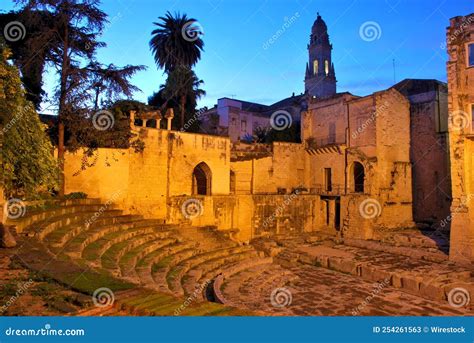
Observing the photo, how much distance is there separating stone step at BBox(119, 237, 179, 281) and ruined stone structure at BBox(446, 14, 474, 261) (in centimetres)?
1294

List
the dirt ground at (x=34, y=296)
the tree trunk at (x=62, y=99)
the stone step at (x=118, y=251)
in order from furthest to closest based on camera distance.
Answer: the tree trunk at (x=62, y=99), the stone step at (x=118, y=251), the dirt ground at (x=34, y=296)

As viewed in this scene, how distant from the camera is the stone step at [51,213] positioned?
9.49 m

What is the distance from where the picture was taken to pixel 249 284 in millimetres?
13695

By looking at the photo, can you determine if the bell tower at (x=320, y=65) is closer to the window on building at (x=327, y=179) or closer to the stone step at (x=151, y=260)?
the window on building at (x=327, y=179)

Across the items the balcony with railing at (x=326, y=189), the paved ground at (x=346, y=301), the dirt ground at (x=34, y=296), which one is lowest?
the paved ground at (x=346, y=301)

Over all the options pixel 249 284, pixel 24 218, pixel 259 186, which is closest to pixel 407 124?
pixel 259 186

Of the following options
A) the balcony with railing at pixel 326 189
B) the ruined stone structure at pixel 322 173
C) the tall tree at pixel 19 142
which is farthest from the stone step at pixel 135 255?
the balcony with railing at pixel 326 189

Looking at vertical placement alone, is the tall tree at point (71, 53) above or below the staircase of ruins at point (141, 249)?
above

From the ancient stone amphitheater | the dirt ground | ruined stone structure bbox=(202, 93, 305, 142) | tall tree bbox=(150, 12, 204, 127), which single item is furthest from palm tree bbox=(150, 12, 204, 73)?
the dirt ground

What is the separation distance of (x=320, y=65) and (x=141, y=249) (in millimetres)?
57548

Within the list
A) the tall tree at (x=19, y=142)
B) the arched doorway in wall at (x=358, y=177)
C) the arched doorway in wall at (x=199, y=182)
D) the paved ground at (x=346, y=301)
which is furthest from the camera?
the arched doorway in wall at (x=358, y=177)

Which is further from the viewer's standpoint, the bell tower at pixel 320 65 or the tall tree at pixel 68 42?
the bell tower at pixel 320 65

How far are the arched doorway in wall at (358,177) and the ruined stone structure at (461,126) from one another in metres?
9.97

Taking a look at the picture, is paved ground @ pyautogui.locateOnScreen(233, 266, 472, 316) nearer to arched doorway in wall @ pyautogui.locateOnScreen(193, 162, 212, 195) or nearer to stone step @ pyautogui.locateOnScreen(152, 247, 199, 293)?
stone step @ pyautogui.locateOnScreen(152, 247, 199, 293)
